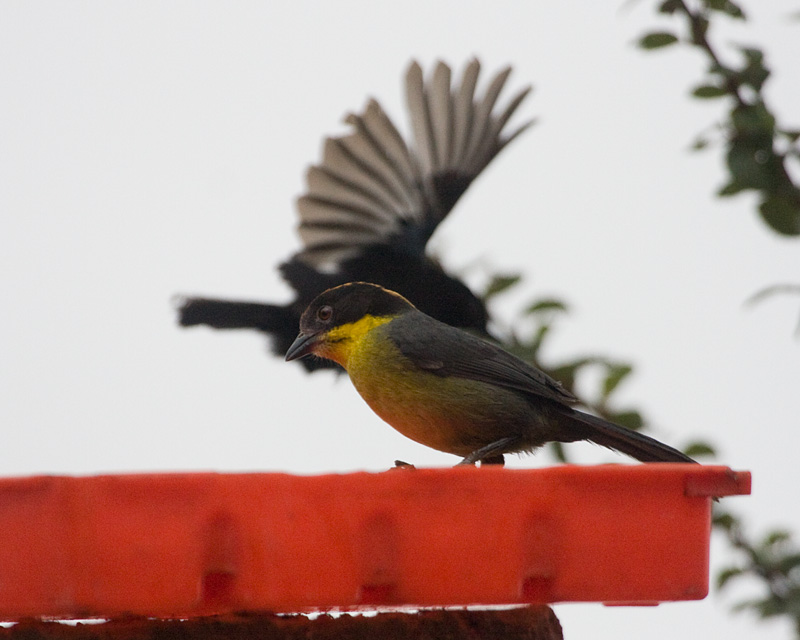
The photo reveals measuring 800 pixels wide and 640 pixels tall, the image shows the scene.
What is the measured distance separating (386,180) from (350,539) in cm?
400

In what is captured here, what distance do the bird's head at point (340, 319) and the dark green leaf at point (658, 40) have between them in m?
1.14

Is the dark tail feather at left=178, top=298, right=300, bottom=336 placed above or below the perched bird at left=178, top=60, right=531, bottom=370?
below

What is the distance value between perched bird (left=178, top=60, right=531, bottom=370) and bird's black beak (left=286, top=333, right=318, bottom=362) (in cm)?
177

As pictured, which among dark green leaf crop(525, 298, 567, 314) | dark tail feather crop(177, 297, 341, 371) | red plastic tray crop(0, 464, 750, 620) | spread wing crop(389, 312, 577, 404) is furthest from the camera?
dark tail feather crop(177, 297, 341, 371)

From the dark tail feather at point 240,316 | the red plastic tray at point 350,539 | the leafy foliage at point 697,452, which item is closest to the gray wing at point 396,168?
the dark tail feather at point 240,316

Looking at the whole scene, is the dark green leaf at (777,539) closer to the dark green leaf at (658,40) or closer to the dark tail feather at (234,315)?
the dark green leaf at (658,40)

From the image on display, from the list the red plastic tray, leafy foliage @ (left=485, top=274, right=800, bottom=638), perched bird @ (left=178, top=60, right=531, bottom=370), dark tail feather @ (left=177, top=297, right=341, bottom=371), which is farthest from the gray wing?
the red plastic tray

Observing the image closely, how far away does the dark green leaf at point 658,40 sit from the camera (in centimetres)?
359

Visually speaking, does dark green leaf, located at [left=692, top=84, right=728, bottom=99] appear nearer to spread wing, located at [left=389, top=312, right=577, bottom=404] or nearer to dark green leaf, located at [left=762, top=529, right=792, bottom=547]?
spread wing, located at [left=389, top=312, right=577, bottom=404]

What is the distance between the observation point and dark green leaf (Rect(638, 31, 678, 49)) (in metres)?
3.59

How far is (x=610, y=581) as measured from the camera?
1.97 metres

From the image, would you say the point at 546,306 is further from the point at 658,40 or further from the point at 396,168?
the point at 396,168

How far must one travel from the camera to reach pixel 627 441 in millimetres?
3201

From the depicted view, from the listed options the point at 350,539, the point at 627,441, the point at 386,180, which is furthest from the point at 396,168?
the point at 350,539
